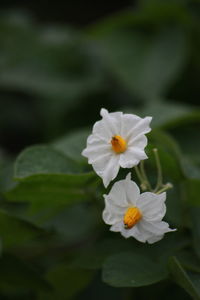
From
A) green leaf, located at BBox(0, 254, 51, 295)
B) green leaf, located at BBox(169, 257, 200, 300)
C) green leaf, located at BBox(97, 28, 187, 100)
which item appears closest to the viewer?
green leaf, located at BBox(169, 257, 200, 300)

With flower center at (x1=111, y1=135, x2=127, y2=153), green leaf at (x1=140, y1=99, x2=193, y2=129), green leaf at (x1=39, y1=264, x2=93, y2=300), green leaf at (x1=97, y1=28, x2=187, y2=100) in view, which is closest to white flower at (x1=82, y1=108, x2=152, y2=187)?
flower center at (x1=111, y1=135, x2=127, y2=153)

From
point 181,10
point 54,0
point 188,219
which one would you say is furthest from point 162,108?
point 54,0

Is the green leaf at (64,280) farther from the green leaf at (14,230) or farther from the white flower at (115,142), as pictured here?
the white flower at (115,142)

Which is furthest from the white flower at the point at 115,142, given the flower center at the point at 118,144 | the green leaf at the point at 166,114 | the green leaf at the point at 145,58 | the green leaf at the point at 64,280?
the green leaf at the point at 145,58

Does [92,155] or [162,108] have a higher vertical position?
[162,108]

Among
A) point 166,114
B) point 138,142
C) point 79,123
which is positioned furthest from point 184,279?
point 79,123

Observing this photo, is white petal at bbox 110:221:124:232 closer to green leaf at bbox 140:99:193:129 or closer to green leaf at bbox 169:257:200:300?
green leaf at bbox 169:257:200:300

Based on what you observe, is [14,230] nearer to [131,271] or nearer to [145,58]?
[131,271]

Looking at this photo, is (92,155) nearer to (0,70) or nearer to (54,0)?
(0,70)
